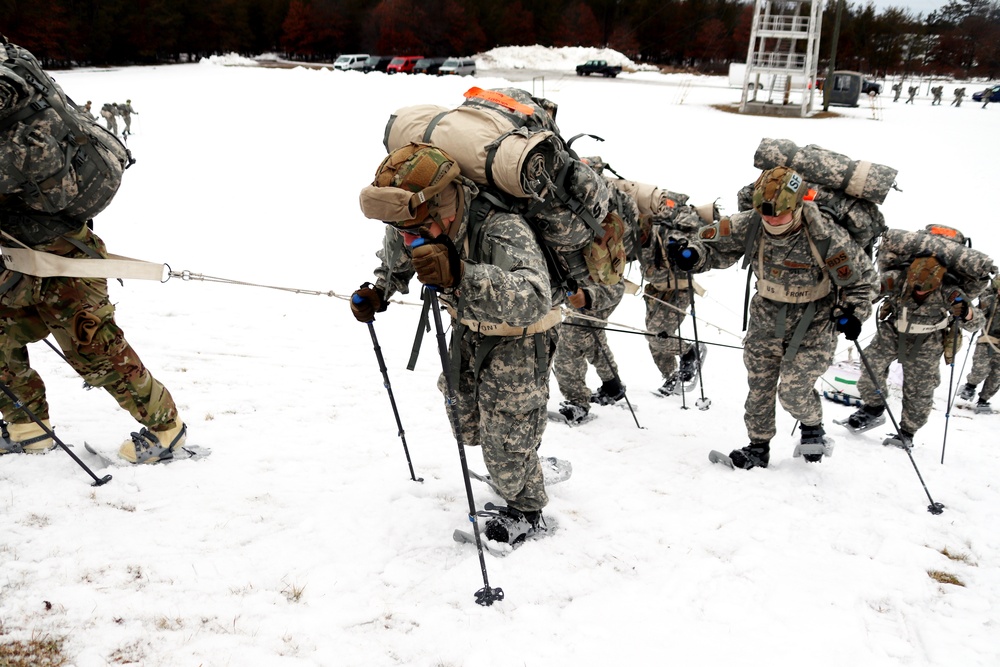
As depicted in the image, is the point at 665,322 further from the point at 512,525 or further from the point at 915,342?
the point at 512,525

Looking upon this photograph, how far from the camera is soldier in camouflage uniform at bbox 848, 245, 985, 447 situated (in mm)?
6711

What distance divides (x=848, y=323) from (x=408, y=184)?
12.4 ft

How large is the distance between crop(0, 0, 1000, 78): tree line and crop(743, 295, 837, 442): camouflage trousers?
150ft

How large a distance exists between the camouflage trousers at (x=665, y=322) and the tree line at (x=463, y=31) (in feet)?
144

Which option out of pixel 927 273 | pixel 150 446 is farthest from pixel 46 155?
pixel 927 273

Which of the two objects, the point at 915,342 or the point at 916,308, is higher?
the point at 916,308

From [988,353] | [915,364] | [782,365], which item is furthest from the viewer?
[988,353]

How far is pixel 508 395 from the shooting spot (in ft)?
13.1

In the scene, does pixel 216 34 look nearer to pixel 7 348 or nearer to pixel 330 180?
pixel 330 180

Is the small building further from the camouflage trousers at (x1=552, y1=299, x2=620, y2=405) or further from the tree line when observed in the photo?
the camouflage trousers at (x1=552, y1=299, x2=620, y2=405)

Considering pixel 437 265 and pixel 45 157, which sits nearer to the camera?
pixel 437 265

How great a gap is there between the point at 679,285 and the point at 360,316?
199 inches

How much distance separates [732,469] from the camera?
595 centimetres

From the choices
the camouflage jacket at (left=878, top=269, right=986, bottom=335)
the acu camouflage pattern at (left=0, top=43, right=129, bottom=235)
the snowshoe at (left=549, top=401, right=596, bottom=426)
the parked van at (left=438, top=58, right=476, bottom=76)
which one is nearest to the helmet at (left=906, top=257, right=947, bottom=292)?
the camouflage jacket at (left=878, top=269, right=986, bottom=335)
